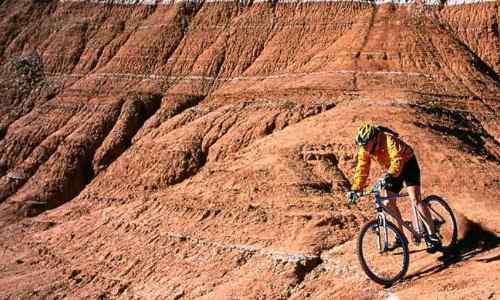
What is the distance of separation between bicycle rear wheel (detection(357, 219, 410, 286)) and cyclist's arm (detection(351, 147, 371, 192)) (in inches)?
24.0

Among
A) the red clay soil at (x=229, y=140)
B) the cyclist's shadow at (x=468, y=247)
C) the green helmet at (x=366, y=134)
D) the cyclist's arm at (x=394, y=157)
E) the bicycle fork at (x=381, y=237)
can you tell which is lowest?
the cyclist's shadow at (x=468, y=247)

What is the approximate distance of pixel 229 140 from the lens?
25.2m

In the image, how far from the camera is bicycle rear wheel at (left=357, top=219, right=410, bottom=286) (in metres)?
9.06

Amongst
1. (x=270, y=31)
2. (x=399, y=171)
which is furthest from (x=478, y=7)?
(x=399, y=171)

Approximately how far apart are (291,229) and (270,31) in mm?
21704

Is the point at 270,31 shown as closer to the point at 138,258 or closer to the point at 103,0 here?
the point at 103,0

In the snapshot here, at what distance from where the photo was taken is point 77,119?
33406mm

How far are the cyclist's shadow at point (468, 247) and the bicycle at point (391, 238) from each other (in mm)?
174

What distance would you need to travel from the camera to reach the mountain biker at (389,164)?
353 inches

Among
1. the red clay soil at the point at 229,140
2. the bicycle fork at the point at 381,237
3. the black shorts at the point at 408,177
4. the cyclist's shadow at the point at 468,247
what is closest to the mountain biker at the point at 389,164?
the black shorts at the point at 408,177

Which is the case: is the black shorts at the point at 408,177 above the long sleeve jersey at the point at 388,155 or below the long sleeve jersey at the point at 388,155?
below

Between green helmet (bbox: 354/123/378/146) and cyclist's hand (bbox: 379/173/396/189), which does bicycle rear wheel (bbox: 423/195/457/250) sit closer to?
cyclist's hand (bbox: 379/173/396/189)

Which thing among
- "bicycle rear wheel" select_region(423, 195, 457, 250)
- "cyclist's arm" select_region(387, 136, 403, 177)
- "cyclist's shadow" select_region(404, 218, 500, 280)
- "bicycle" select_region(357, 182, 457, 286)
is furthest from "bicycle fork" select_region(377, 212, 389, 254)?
"bicycle rear wheel" select_region(423, 195, 457, 250)

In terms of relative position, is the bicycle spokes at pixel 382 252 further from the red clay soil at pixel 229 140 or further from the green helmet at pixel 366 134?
the green helmet at pixel 366 134
